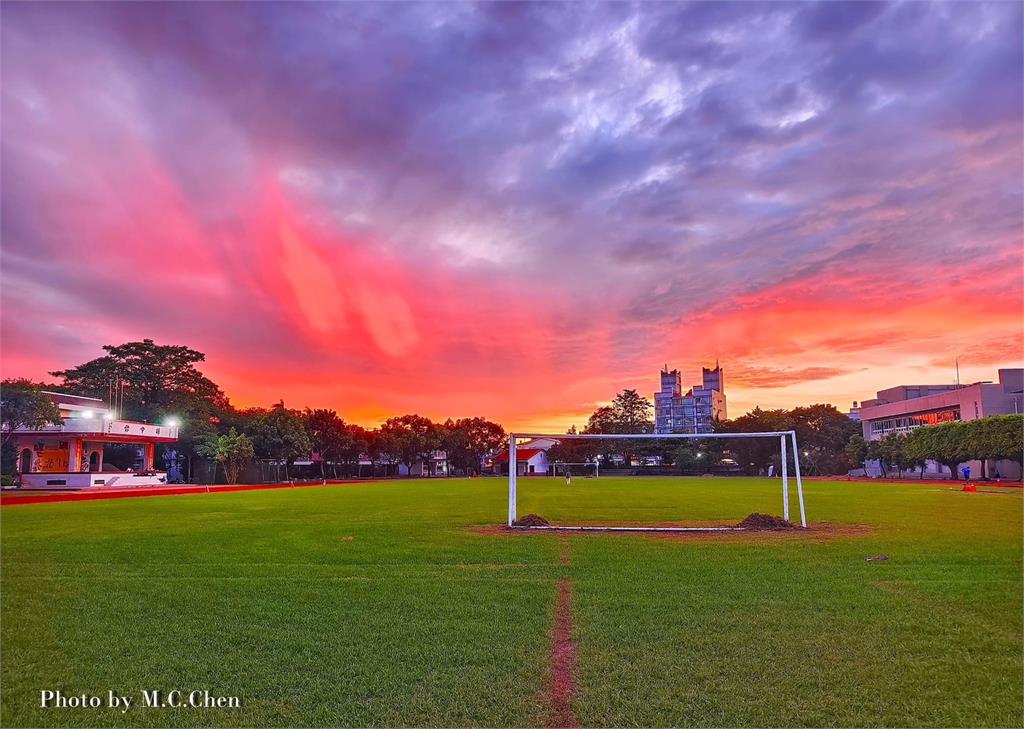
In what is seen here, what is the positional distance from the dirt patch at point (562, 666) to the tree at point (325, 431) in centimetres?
6349

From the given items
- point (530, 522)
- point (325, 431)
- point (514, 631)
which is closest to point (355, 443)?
point (325, 431)

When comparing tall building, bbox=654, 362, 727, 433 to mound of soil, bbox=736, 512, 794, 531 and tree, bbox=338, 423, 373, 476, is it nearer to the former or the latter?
tree, bbox=338, 423, 373, 476

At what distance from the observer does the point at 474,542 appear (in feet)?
39.5

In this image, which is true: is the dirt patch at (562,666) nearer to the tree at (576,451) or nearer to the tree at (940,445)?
the tree at (940,445)

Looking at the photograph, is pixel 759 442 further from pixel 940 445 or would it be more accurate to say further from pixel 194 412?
pixel 194 412

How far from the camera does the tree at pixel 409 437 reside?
2963 inches

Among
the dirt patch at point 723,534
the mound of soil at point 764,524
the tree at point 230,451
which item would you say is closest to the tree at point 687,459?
the tree at point 230,451

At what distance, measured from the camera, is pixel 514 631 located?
19.9 ft

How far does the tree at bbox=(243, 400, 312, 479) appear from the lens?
2295 inches

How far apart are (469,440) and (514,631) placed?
3111 inches

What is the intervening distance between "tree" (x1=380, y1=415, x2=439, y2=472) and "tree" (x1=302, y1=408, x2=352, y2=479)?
5.94 metres

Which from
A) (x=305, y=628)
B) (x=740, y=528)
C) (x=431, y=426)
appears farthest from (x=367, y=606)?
(x=431, y=426)

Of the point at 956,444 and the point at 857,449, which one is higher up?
the point at 956,444

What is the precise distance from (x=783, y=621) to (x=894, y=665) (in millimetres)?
1223
